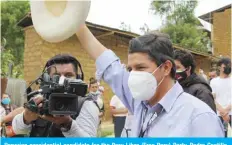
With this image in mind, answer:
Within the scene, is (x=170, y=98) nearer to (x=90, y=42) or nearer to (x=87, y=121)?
(x=90, y=42)

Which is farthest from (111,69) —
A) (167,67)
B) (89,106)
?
(89,106)

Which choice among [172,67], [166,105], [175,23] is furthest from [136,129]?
[175,23]

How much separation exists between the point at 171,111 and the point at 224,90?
379 centimetres

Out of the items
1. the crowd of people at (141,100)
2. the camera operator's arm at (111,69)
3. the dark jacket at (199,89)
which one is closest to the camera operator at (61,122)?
the crowd of people at (141,100)

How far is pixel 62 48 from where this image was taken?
30.2ft

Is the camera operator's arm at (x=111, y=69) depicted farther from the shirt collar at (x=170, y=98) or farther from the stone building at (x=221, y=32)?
the stone building at (x=221, y=32)

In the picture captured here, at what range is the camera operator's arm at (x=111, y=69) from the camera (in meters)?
1.90

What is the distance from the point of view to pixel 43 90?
208cm

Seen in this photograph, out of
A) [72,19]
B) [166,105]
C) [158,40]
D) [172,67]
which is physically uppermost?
[72,19]

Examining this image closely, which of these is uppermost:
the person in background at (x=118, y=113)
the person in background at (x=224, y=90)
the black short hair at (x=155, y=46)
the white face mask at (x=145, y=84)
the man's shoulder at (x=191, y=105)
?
the black short hair at (x=155, y=46)

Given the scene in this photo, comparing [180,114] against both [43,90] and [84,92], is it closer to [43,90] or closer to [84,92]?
[84,92]

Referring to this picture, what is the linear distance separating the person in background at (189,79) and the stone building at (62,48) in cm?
553

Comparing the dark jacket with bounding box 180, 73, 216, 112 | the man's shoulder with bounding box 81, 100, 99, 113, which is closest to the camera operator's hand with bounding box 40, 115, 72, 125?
the man's shoulder with bounding box 81, 100, 99, 113

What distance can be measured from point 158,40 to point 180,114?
0.37 meters
